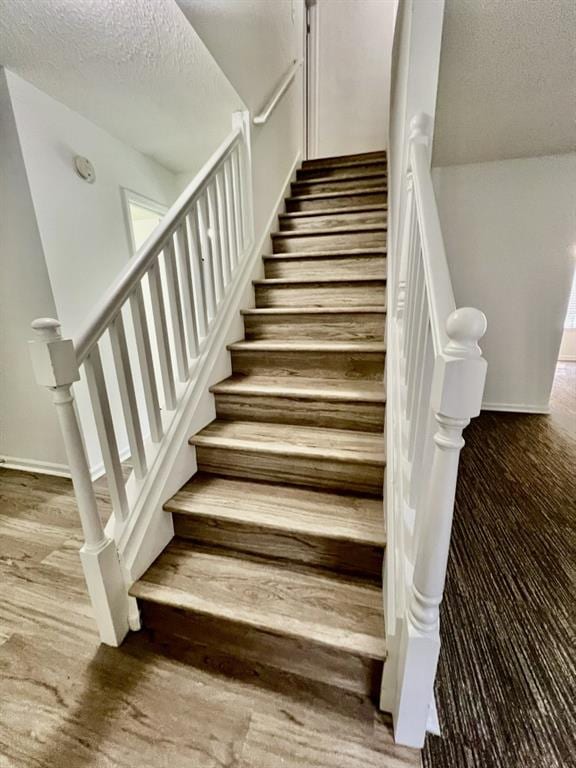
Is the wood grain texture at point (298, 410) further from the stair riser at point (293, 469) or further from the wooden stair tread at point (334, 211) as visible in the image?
the wooden stair tread at point (334, 211)

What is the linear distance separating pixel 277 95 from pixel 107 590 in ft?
10.1

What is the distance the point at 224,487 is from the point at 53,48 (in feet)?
6.78

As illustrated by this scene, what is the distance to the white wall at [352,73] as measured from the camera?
3721 millimetres

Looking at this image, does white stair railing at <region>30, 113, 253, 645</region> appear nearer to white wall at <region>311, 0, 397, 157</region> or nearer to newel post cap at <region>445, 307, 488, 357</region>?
newel post cap at <region>445, 307, 488, 357</region>

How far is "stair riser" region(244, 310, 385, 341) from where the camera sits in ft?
5.80

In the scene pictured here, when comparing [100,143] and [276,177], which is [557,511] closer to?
[276,177]

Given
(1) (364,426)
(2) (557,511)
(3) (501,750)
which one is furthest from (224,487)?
(2) (557,511)

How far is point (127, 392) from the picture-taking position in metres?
1.20

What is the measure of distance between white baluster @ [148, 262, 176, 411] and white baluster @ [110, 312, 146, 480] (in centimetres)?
16

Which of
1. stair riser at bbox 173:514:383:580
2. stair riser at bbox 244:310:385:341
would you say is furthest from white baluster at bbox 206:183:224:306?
stair riser at bbox 173:514:383:580

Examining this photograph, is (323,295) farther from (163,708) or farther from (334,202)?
(163,708)

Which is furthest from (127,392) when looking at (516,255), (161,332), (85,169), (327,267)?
(516,255)

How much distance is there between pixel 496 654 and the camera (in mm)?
1087

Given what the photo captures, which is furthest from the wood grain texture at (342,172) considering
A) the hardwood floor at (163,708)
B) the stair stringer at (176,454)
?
the hardwood floor at (163,708)
